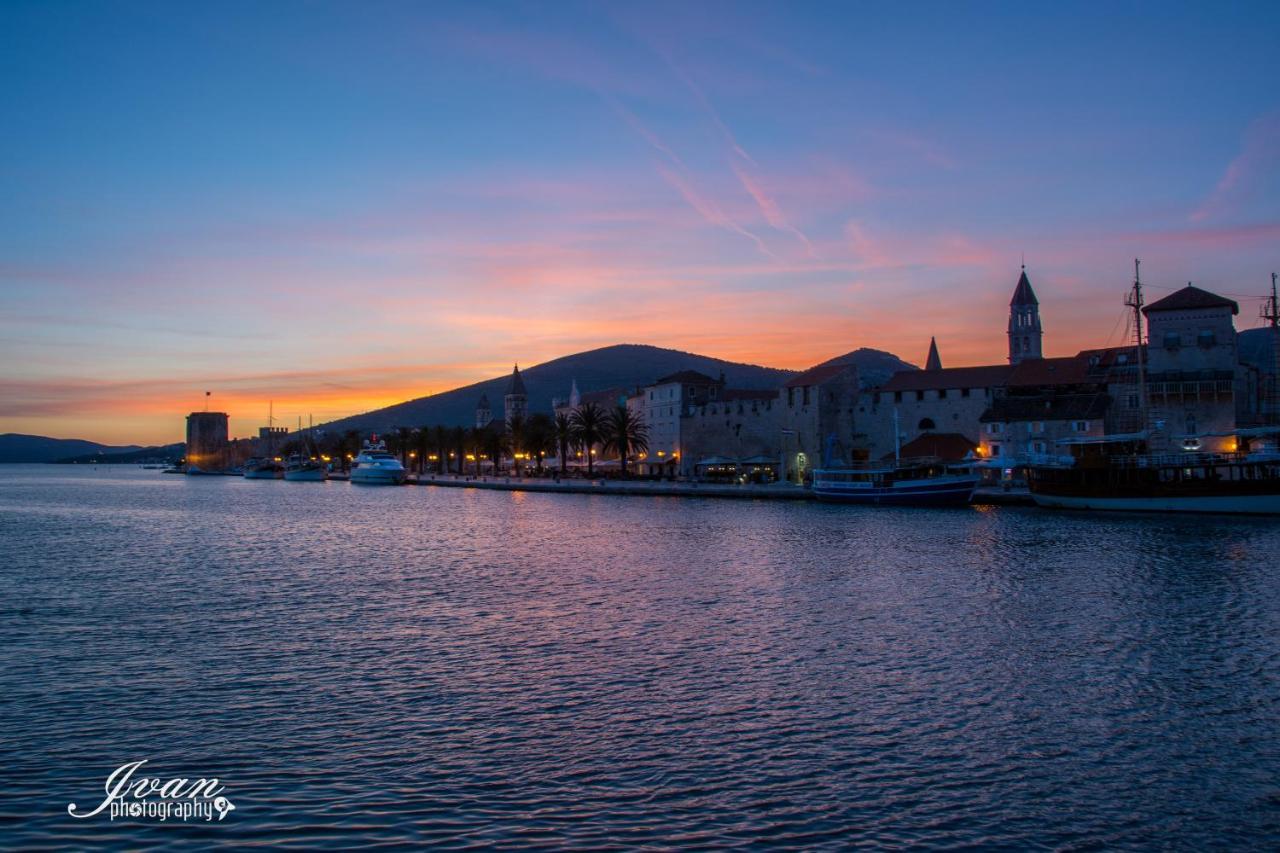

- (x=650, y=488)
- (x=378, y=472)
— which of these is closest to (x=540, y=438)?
(x=650, y=488)

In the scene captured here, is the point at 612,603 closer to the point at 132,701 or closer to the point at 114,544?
the point at 132,701

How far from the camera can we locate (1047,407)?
212ft

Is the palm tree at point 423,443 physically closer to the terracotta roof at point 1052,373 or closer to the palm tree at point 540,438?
Result: the palm tree at point 540,438

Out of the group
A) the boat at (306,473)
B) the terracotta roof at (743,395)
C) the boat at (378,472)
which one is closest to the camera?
the terracotta roof at (743,395)

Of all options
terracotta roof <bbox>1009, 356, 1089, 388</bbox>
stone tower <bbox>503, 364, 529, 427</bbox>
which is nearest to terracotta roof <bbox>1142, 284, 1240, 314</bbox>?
terracotta roof <bbox>1009, 356, 1089, 388</bbox>

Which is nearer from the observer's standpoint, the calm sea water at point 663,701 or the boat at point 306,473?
the calm sea water at point 663,701

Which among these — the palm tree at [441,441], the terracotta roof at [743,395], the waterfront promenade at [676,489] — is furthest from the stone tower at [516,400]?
the terracotta roof at [743,395]

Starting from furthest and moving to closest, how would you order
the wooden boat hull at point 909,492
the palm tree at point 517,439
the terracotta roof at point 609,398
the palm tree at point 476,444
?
the palm tree at point 476,444, the terracotta roof at point 609,398, the palm tree at point 517,439, the wooden boat hull at point 909,492

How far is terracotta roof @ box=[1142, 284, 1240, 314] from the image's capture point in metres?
→ 61.3

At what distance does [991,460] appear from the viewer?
61.6 metres

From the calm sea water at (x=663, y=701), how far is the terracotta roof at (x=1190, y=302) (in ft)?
130

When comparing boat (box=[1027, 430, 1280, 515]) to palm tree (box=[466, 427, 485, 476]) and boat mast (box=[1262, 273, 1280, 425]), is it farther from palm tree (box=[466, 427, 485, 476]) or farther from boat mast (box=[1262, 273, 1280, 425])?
palm tree (box=[466, 427, 485, 476])

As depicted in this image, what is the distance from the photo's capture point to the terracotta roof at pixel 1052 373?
6575 centimetres

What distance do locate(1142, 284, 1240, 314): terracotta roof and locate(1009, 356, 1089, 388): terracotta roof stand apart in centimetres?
560
